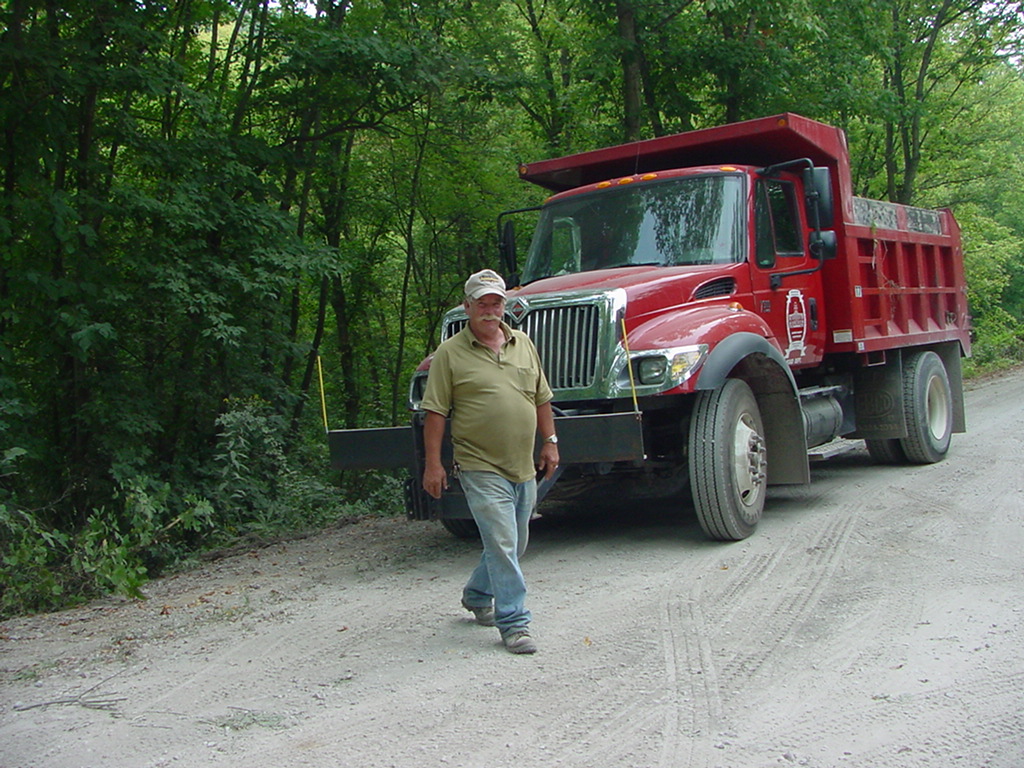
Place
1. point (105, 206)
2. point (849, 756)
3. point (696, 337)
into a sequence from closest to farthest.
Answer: point (849, 756), point (696, 337), point (105, 206)

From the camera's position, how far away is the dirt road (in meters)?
3.74

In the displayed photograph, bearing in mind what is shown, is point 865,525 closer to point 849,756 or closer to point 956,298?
point 849,756

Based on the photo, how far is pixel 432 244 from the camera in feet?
64.1

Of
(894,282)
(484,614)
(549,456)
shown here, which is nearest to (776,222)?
(894,282)

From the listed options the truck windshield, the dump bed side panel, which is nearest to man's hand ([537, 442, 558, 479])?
the truck windshield

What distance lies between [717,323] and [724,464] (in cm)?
96

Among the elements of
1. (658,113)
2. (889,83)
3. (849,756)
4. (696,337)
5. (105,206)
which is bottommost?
(849,756)

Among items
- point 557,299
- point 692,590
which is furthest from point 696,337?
point 692,590

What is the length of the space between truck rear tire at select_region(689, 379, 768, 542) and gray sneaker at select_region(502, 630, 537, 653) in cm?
226

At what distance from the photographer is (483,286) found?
4.79 meters

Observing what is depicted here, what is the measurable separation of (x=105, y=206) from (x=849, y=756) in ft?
28.1

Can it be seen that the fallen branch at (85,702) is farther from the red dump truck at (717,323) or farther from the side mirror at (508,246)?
the side mirror at (508,246)

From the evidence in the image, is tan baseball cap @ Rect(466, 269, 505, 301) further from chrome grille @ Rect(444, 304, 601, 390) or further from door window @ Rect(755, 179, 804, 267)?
door window @ Rect(755, 179, 804, 267)

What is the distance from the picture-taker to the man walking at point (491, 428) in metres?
4.82
